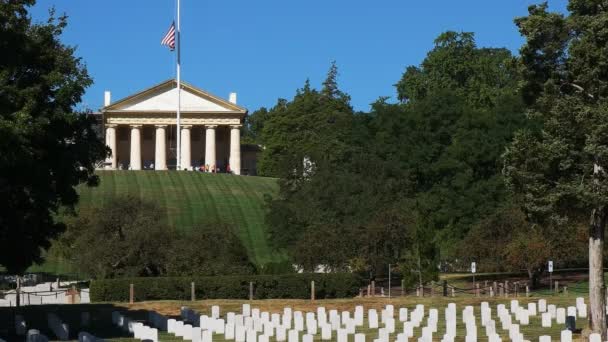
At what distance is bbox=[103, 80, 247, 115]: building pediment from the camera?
124625 millimetres

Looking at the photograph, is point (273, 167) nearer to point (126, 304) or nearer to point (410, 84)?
point (410, 84)

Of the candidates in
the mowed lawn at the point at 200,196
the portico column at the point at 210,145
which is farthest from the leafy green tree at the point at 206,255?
the portico column at the point at 210,145

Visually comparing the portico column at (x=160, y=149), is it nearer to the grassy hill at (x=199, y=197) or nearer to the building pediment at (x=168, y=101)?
the building pediment at (x=168, y=101)

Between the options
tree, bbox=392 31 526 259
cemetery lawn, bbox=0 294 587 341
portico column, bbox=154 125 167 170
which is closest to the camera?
cemetery lawn, bbox=0 294 587 341

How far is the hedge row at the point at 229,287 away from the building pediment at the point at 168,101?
7504 centimetres

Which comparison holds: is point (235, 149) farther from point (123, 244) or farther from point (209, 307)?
point (209, 307)

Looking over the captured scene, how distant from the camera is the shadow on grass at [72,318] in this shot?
109 ft

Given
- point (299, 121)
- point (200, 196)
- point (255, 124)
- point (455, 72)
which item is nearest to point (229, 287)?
point (200, 196)

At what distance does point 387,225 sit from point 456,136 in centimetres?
1872

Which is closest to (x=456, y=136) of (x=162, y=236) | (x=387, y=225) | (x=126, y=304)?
(x=387, y=225)

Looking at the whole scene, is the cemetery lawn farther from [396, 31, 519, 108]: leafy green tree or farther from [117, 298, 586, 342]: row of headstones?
[396, 31, 519, 108]: leafy green tree

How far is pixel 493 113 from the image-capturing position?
Answer: 7325cm

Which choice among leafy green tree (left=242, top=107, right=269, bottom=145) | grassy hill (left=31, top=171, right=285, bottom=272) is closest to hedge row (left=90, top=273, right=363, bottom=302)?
grassy hill (left=31, top=171, right=285, bottom=272)

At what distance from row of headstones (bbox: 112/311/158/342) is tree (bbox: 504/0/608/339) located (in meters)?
9.94
